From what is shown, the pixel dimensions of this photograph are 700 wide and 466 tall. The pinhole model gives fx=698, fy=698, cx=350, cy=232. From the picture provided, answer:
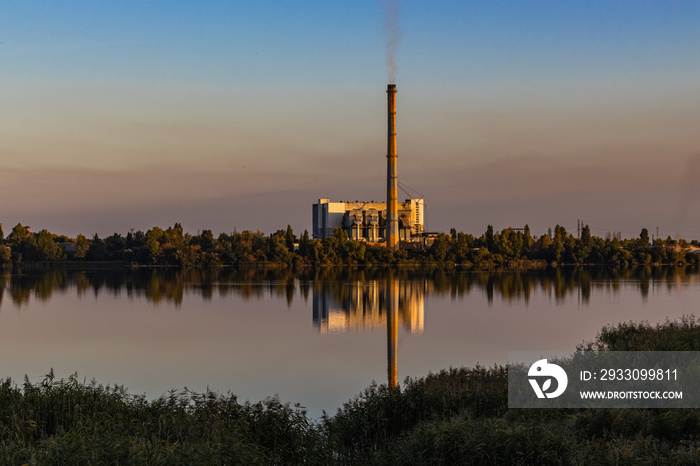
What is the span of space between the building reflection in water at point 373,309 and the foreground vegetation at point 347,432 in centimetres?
624

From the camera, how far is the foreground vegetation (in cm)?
767

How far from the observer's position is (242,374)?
18141 millimetres

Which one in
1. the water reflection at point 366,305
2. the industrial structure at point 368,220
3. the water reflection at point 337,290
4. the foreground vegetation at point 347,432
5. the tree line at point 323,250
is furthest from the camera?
the industrial structure at point 368,220

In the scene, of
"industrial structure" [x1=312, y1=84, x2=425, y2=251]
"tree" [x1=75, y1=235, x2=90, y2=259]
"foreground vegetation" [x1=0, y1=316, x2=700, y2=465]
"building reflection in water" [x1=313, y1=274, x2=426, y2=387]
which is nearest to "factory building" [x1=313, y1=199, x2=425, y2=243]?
"industrial structure" [x1=312, y1=84, x2=425, y2=251]

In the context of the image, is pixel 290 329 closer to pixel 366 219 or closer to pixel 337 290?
pixel 337 290

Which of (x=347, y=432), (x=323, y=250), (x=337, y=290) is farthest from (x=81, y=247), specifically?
(x=347, y=432)

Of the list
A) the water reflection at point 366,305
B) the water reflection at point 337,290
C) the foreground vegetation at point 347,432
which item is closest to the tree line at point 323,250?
the water reflection at point 337,290

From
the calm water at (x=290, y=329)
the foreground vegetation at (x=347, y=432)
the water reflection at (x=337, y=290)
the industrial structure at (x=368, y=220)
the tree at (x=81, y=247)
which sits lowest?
the calm water at (x=290, y=329)

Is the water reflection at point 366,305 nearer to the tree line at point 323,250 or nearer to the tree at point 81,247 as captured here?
the tree line at point 323,250

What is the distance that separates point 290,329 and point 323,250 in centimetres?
5516

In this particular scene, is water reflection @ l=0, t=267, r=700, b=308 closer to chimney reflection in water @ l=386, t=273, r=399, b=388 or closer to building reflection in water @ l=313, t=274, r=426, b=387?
building reflection in water @ l=313, t=274, r=426, b=387

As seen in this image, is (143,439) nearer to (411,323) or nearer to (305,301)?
(411,323)

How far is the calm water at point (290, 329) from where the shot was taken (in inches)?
709

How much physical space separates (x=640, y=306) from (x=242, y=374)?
2623 cm
